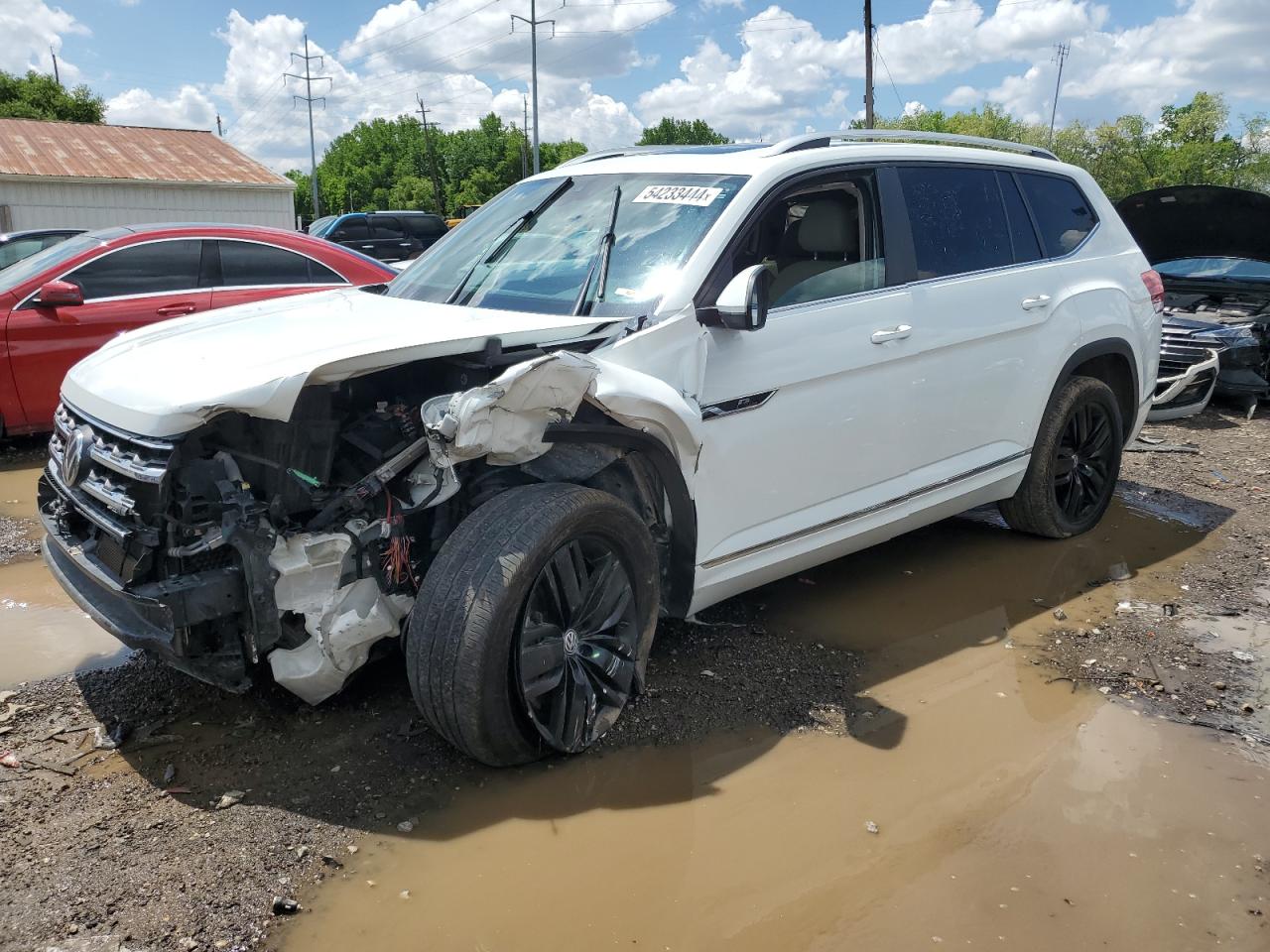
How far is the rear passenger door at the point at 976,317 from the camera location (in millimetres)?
4242

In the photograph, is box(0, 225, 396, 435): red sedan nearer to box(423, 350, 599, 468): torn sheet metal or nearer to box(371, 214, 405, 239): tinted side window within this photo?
box(423, 350, 599, 468): torn sheet metal

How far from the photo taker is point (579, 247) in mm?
3842

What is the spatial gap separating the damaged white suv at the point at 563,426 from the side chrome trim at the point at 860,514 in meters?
0.02

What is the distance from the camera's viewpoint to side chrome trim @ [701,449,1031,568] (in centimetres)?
368

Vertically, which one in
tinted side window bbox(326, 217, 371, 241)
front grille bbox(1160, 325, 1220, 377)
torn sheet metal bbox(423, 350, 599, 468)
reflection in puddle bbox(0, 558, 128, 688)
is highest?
tinted side window bbox(326, 217, 371, 241)

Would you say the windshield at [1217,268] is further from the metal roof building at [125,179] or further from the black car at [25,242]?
the metal roof building at [125,179]

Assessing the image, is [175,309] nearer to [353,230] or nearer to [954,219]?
[954,219]

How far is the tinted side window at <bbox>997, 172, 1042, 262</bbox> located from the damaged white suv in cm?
3

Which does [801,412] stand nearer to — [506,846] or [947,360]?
[947,360]

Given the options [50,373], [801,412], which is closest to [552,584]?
[801,412]

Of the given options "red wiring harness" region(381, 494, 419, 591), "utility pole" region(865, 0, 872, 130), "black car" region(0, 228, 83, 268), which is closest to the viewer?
"red wiring harness" region(381, 494, 419, 591)

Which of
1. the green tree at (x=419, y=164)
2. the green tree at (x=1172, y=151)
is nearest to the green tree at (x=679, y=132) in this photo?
the green tree at (x=419, y=164)

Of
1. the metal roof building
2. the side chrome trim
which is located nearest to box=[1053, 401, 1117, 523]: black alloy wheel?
the side chrome trim

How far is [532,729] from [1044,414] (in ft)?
10.4
